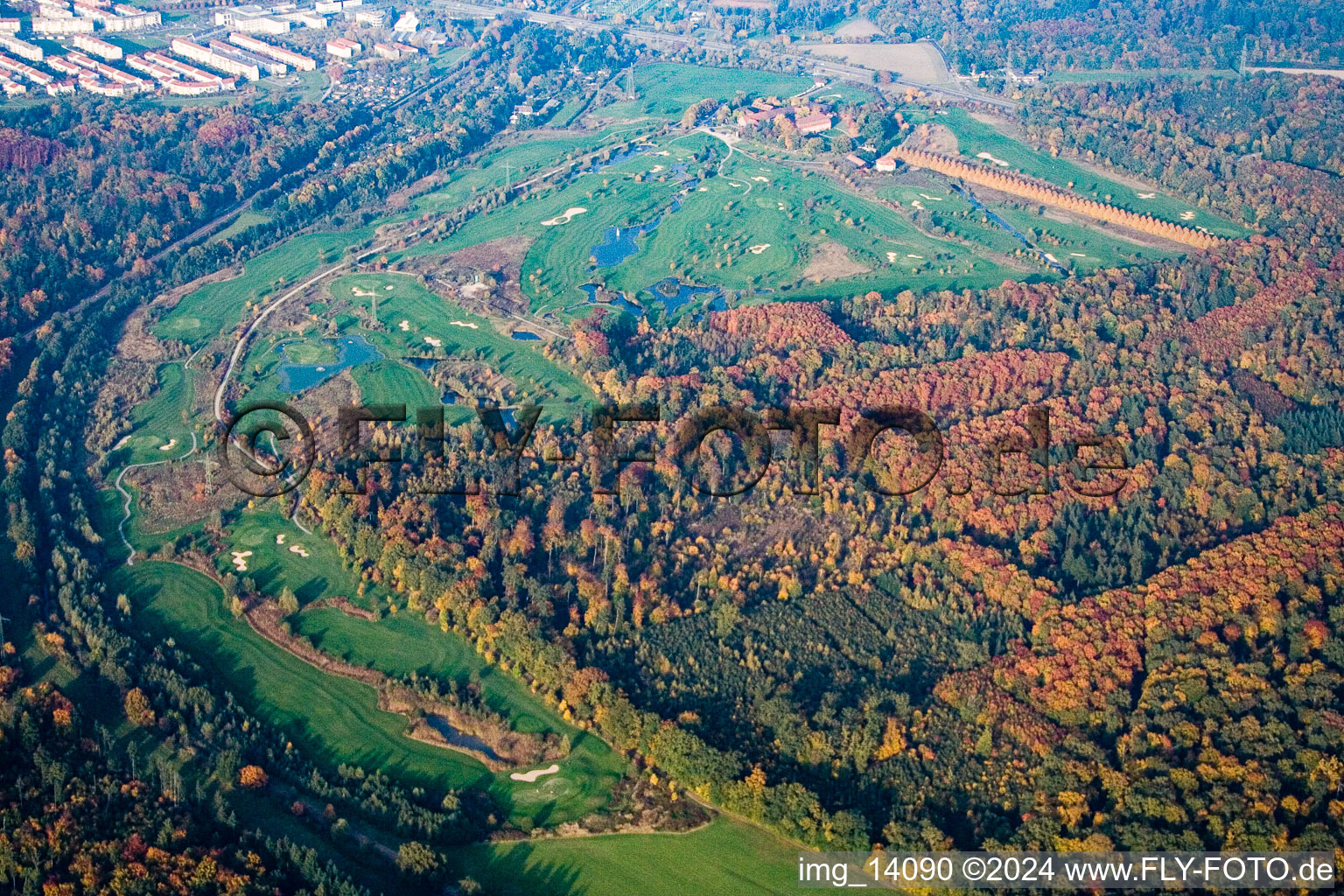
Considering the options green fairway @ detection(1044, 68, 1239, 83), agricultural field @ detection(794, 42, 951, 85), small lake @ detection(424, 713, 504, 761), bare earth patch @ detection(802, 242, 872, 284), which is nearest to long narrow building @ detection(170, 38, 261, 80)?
agricultural field @ detection(794, 42, 951, 85)

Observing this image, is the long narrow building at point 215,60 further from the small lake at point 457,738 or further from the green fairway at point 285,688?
the small lake at point 457,738

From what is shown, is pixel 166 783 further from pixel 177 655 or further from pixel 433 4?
pixel 433 4

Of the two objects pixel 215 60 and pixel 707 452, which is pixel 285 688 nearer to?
pixel 707 452

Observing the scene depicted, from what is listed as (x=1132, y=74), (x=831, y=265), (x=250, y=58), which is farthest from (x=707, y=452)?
(x=1132, y=74)

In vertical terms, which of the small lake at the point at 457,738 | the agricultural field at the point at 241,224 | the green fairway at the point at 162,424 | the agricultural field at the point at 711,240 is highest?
the agricultural field at the point at 241,224

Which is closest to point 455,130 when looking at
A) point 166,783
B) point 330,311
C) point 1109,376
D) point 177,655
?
point 330,311

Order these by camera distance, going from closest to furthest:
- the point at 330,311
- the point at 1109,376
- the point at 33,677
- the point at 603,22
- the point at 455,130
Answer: the point at 33,677 → the point at 1109,376 → the point at 330,311 → the point at 455,130 → the point at 603,22

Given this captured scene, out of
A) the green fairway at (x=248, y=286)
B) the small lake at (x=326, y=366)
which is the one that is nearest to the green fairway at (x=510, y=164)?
the green fairway at (x=248, y=286)
